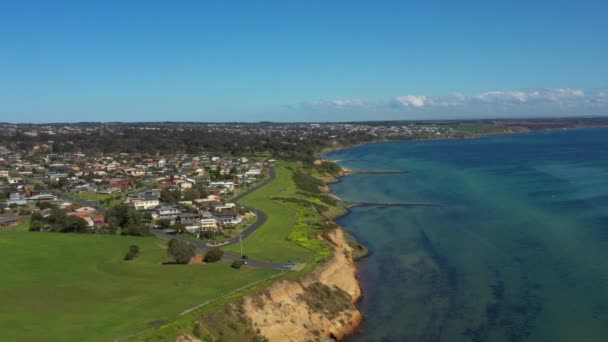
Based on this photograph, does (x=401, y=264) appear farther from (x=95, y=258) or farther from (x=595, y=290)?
(x=95, y=258)

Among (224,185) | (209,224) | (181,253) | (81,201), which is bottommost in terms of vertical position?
(81,201)

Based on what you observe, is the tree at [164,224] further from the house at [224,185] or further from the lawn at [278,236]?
the house at [224,185]

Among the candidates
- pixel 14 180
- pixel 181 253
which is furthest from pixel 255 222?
pixel 14 180

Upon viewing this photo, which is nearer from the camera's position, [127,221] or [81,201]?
[127,221]

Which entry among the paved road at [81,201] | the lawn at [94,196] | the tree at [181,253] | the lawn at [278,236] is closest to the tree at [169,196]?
the lawn at [94,196]

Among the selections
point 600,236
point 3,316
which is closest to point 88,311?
point 3,316

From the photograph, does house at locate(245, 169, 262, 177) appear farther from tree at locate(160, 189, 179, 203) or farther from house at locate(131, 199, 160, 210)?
house at locate(131, 199, 160, 210)

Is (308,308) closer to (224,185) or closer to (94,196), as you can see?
(224,185)
